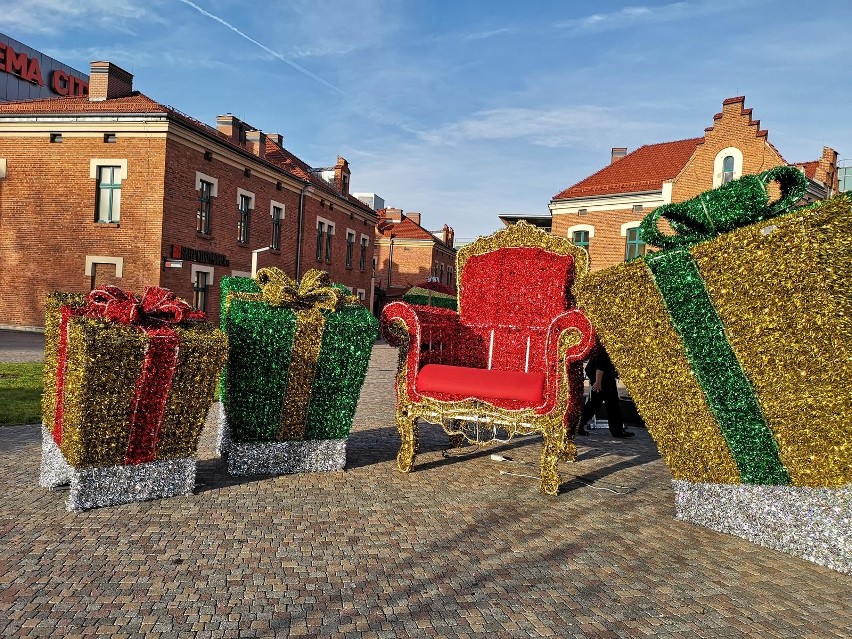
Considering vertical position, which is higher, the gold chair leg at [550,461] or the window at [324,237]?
the window at [324,237]

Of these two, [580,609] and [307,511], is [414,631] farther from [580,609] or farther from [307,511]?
[307,511]

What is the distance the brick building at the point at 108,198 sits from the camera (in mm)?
17141

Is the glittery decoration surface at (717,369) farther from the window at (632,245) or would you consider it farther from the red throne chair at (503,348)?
the window at (632,245)

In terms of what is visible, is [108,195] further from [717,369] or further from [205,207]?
[717,369]

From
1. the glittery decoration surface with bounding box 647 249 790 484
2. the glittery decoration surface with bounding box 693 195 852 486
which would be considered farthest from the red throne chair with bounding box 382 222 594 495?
the glittery decoration surface with bounding box 693 195 852 486

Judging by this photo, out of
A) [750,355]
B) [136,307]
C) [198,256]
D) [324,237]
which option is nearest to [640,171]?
[324,237]

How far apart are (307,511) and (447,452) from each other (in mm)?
2066

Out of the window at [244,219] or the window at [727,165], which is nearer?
the window at [244,219]

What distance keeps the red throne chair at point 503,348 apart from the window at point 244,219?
17.3 m

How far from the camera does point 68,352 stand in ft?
10.7

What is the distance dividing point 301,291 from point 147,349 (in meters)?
1.19

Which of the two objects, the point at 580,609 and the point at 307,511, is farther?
the point at 307,511

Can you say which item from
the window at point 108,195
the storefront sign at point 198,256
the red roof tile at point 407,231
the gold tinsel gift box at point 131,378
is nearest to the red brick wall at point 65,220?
the window at point 108,195

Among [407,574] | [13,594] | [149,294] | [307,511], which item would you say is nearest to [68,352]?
[149,294]
